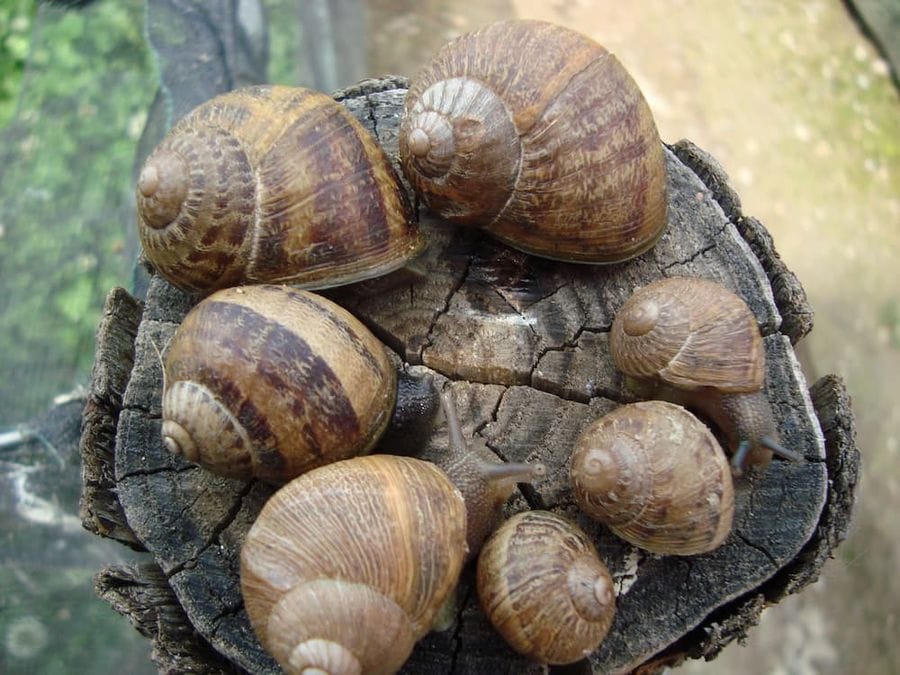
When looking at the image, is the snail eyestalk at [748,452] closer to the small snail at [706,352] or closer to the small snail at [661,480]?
the small snail at [706,352]

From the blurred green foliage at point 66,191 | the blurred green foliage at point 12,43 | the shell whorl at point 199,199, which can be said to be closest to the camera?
the shell whorl at point 199,199

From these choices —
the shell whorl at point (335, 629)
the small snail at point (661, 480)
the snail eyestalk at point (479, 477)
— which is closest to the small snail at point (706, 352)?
the small snail at point (661, 480)

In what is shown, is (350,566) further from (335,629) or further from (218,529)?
(218,529)

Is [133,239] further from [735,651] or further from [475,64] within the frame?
[735,651]

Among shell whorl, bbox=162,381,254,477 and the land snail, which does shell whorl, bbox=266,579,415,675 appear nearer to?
the land snail

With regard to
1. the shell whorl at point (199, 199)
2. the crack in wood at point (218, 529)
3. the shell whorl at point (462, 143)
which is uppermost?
the shell whorl at point (462, 143)

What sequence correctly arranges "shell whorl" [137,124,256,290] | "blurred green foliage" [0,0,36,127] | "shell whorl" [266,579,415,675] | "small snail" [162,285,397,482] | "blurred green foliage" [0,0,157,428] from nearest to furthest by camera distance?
1. "shell whorl" [266,579,415,675]
2. "small snail" [162,285,397,482]
3. "shell whorl" [137,124,256,290]
4. "blurred green foliage" [0,0,157,428]
5. "blurred green foliage" [0,0,36,127]

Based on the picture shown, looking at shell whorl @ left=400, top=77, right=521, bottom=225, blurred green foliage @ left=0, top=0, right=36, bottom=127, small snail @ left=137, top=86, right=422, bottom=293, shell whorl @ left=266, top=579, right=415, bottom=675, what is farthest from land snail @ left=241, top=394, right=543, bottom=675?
blurred green foliage @ left=0, top=0, right=36, bottom=127
